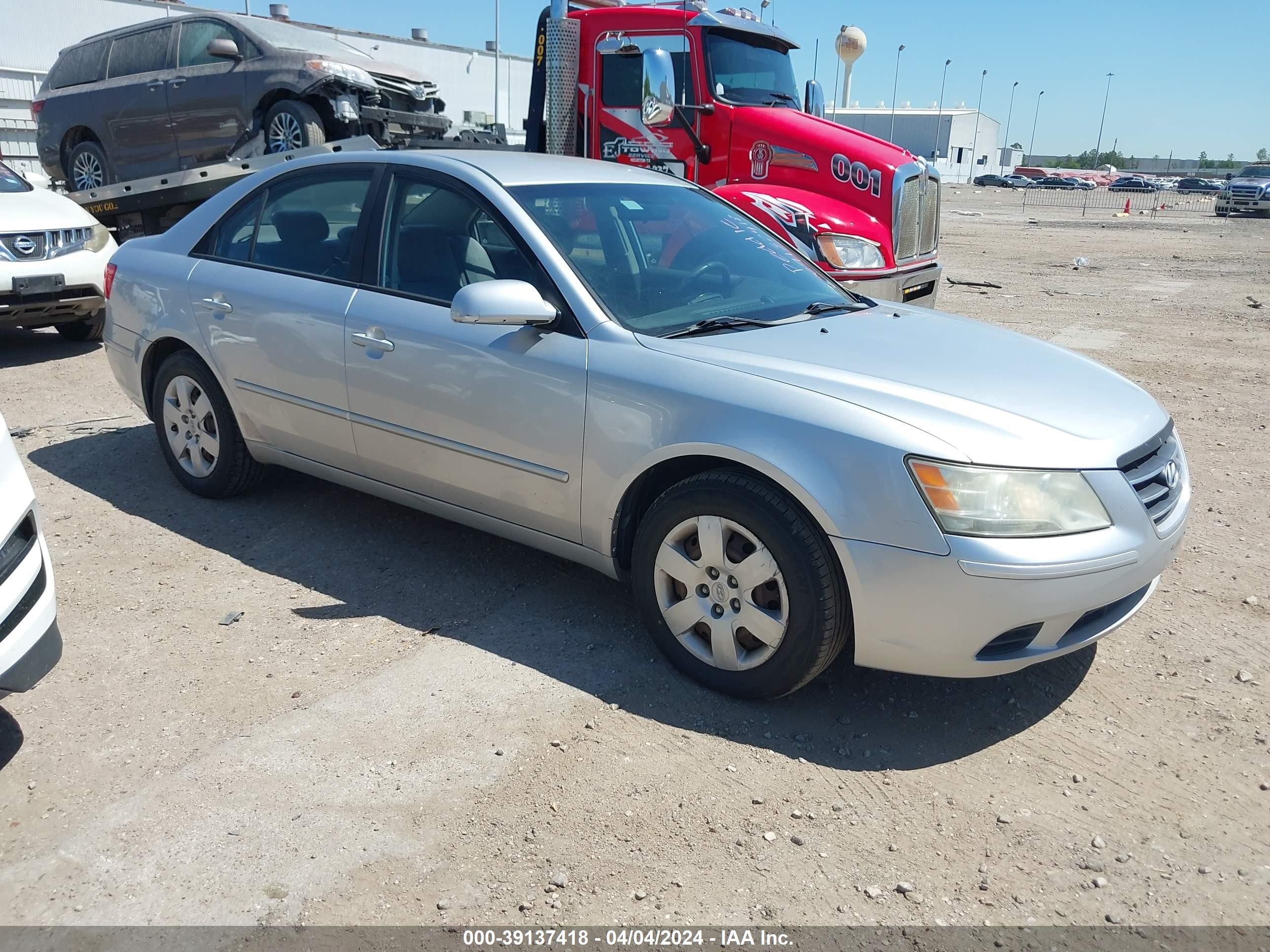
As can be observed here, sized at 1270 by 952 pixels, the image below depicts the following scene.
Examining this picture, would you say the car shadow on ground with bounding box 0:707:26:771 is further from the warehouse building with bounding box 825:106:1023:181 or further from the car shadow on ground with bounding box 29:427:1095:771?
the warehouse building with bounding box 825:106:1023:181

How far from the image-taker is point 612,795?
2.92 metres

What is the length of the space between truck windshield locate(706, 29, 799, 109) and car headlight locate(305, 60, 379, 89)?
391 cm

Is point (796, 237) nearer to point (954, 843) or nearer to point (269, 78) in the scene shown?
point (954, 843)

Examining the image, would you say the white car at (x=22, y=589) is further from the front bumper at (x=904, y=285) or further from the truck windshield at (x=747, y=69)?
the truck windshield at (x=747, y=69)

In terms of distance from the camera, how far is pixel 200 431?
5027mm

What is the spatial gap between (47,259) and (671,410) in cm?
662

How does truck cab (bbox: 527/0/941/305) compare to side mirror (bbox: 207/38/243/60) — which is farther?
side mirror (bbox: 207/38/243/60)

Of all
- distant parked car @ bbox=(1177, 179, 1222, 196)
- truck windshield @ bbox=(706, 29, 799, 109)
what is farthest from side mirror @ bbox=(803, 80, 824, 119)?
distant parked car @ bbox=(1177, 179, 1222, 196)

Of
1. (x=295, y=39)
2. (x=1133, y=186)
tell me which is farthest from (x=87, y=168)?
(x=1133, y=186)

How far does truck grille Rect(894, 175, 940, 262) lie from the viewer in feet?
27.1

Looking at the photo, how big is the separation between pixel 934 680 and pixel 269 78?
933cm

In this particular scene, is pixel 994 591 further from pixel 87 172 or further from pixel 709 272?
pixel 87 172

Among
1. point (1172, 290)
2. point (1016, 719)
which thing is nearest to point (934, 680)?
point (1016, 719)

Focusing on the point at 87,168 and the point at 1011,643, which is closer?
the point at 1011,643
